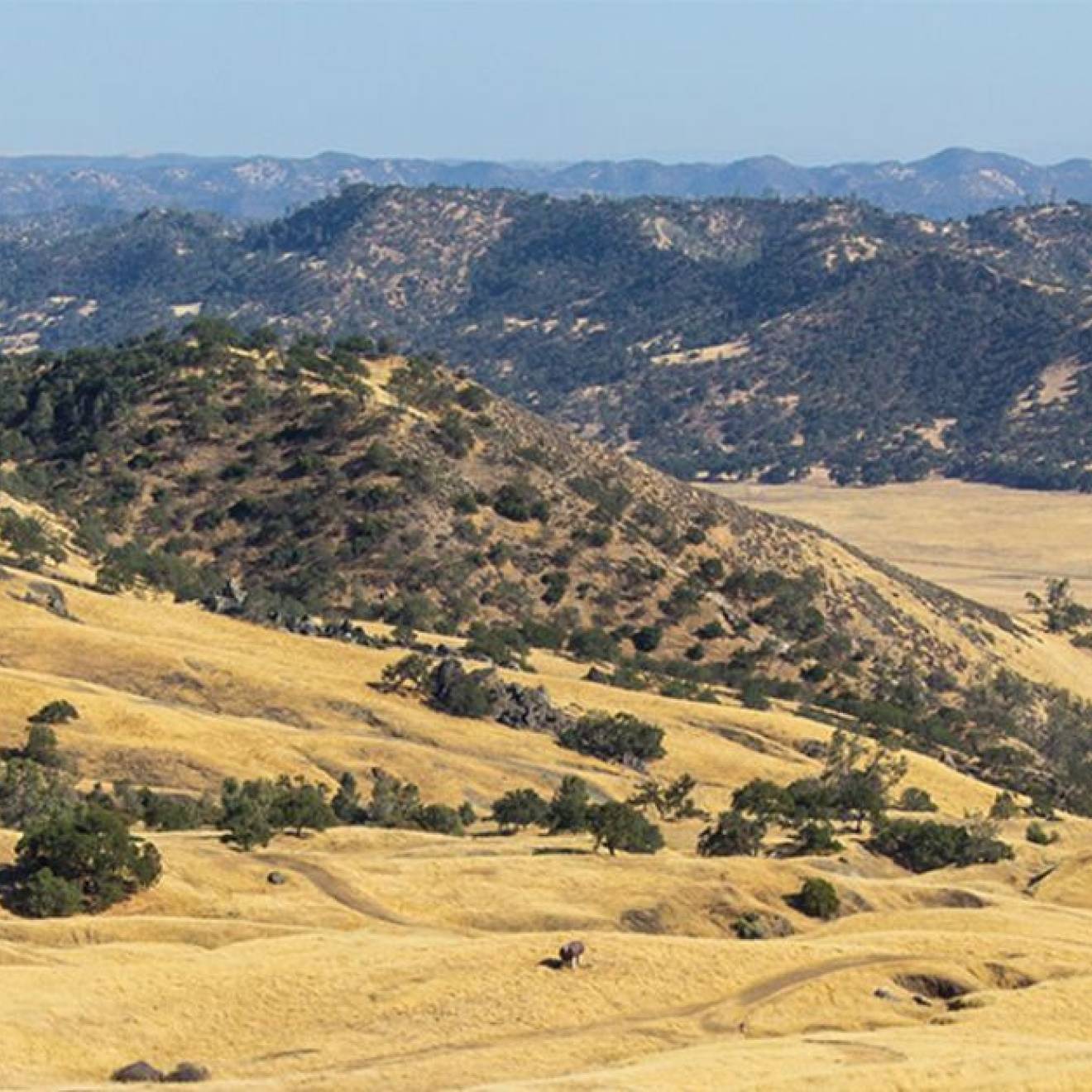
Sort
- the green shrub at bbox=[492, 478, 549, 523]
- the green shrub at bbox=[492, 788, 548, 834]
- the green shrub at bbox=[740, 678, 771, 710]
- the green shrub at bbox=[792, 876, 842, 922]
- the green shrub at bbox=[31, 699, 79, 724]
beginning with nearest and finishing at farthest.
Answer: the green shrub at bbox=[792, 876, 842, 922] → the green shrub at bbox=[492, 788, 548, 834] → the green shrub at bbox=[31, 699, 79, 724] → the green shrub at bbox=[740, 678, 771, 710] → the green shrub at bbox=[492, 478, 549, 523]

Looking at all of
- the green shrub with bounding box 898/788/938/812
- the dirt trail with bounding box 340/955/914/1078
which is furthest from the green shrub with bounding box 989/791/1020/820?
the dirt trail with bounding box 340/955/914/1078

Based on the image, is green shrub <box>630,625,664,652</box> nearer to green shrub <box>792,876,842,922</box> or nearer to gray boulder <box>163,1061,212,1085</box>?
green shrub <box>792,876,842,922</box>

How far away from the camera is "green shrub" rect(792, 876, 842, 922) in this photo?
6153 centimetres

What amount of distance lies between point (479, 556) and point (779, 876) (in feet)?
223

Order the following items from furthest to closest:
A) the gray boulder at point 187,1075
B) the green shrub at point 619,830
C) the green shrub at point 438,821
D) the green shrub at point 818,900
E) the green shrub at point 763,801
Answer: the green shrub at point 763,801
the green shrub at point 438,821
the green shrub at point 619,830
the green shrub at point 818,900
the gray boulder at point 187,1075

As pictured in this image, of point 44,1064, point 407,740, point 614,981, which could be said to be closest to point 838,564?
point 407,740

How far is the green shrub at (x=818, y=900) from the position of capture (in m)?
61.5

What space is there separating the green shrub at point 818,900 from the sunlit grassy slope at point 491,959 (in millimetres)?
683

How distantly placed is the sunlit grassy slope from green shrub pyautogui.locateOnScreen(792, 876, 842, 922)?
0.68m

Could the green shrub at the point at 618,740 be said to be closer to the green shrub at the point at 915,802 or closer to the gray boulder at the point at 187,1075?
the green shrub at the point at 915,802

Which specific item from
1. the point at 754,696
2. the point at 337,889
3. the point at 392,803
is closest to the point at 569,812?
the point at 392,803

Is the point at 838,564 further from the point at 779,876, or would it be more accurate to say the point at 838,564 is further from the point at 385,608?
the point at 779,876

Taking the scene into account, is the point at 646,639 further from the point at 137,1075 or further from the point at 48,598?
the point at 137,1075

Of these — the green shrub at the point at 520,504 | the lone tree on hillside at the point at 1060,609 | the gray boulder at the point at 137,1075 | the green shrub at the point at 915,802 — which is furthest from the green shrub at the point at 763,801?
the lone tree on hillside at the point at 1060,609
